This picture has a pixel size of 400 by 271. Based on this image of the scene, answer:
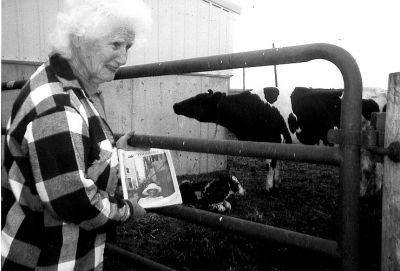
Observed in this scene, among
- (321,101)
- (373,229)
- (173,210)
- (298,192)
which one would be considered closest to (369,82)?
(321,101)

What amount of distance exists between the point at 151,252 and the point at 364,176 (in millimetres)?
3905

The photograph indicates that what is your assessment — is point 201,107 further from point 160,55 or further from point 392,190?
point 392,190

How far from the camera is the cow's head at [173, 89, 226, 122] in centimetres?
608

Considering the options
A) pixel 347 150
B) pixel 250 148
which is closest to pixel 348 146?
pixel 347 150

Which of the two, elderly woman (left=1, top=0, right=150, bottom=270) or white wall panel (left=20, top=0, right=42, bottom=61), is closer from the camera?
elderly woman (left=1, top=0, right=150, bottom=270)

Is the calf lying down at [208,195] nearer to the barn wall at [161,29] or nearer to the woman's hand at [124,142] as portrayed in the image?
the barn wall at [161,29]

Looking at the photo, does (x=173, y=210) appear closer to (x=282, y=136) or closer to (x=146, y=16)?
(x=146, y=16)

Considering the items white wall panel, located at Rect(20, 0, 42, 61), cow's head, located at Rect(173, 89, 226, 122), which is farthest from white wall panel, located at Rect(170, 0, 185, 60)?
white wall panel, located at Rect(20, 0, 42, 61)

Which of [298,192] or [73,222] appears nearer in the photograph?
[73,222]

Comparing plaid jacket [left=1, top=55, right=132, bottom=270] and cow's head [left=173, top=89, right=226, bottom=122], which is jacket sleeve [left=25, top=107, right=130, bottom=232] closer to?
plaid jacket [left=1, top=55, right=132, bottom=270]

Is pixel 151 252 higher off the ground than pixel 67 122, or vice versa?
pixel 67 122

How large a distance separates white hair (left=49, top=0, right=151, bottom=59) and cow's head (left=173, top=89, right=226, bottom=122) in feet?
15.4

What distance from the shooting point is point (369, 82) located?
17.5 m

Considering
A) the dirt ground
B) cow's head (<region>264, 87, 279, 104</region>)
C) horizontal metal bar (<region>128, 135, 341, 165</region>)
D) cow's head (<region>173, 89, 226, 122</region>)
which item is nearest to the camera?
horizontal metal bar (<region>128, 135, 341, 165</region>)
